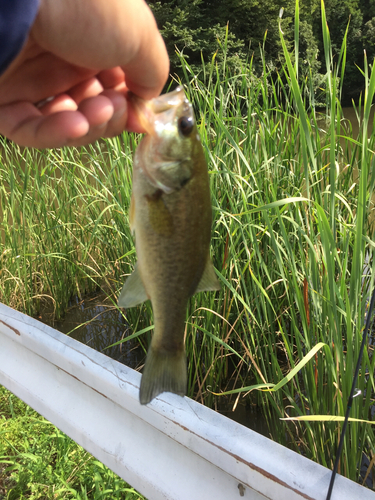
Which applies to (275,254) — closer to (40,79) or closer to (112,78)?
(112,78)

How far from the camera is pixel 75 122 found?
740 millimetres

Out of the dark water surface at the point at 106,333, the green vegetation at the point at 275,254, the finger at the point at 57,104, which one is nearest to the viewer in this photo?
the finger at the point at 57,104

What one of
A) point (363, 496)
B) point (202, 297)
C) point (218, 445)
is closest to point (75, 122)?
point (218, 445)

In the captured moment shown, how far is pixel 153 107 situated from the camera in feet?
2.40

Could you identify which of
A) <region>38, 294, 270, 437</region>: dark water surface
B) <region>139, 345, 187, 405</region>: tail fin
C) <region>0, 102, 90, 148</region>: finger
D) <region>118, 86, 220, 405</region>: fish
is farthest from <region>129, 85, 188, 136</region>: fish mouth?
<region>38, 294, 270, 437</region>: dark water surface

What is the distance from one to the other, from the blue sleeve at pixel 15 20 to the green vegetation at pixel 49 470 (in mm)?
1495

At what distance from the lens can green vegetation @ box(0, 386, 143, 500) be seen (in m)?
1.56

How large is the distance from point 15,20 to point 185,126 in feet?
1.01

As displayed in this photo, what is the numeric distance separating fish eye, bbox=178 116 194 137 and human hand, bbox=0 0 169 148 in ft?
0.41

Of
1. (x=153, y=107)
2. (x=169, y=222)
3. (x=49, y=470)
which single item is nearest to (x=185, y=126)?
(x=153, y=107)

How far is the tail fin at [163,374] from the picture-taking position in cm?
71

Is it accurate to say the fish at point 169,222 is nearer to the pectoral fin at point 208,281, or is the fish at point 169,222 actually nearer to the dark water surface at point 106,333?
the pectoral fin at point 208,281

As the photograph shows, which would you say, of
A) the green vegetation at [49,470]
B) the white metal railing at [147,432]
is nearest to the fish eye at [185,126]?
the white metal railing at [147,432]

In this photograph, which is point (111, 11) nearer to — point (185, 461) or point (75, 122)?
point (75, 122)
